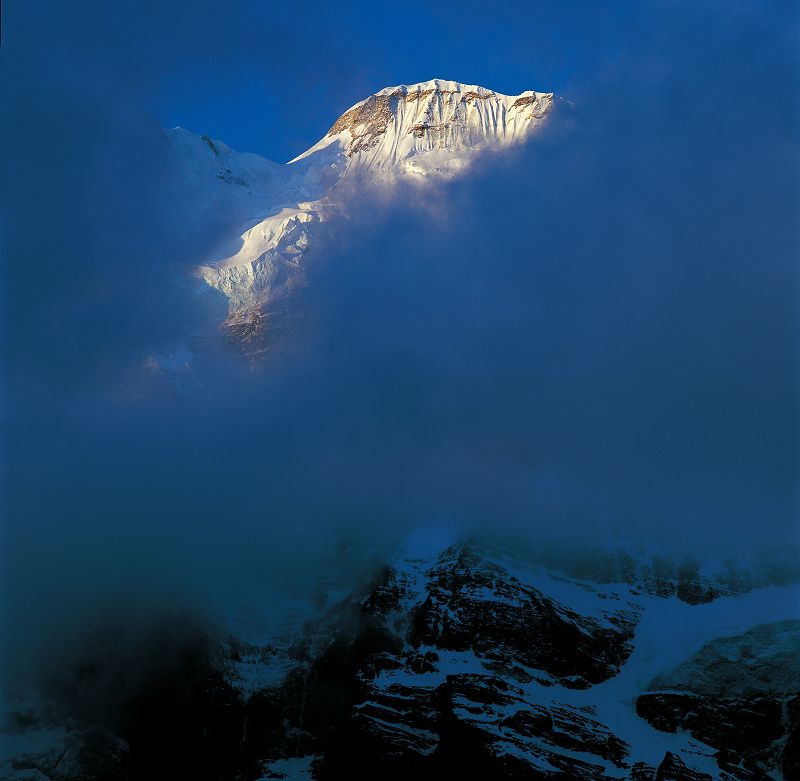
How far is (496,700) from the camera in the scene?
19988 cm

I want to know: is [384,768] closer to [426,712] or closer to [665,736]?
[426,712]

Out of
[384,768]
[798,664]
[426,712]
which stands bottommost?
[384,768]

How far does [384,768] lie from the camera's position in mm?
192500

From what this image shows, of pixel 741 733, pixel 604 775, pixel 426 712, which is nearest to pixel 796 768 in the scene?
pixel 741 733

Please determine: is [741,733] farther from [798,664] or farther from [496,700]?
[496,700]

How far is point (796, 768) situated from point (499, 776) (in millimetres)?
55767

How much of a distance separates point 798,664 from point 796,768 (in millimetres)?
22883

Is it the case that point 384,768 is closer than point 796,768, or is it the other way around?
point 796,768

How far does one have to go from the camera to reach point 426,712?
652ft

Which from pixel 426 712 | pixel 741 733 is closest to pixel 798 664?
pixel 741 733

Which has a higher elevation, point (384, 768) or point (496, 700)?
point (496, 700)

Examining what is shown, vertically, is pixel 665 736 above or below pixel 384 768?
above

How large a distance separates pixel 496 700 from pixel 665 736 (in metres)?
34.2

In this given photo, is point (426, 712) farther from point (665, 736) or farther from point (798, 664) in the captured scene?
A: point (798, 664)
